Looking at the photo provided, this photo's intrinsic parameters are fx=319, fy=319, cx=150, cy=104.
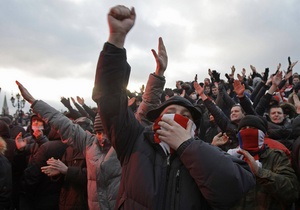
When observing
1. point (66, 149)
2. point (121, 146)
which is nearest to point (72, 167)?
point (66, 149)

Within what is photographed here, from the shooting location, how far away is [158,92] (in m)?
3.16

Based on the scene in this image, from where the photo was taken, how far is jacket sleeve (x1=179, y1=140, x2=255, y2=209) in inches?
73.2

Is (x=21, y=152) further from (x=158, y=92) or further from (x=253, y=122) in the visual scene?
(x=253, y=122)

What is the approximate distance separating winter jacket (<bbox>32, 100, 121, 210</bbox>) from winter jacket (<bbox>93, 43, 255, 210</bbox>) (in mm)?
1479

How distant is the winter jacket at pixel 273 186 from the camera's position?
331cm

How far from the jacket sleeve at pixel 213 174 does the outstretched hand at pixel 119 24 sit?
2.49ft

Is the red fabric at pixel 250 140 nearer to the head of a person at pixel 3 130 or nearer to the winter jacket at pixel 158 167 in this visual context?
the winter jacket at pixel 158 167

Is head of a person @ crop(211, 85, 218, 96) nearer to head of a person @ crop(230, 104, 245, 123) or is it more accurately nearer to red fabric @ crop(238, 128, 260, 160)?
head of a person @ crop(230, 104, 245, 123)

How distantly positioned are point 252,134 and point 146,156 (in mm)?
2075

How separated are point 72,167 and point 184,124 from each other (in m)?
2.71

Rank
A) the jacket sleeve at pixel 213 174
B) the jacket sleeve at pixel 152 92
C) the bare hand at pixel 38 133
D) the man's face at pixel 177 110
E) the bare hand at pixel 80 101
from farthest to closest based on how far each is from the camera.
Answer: the bare hand at pixel 80 101 → the bare hand at pixel 38 133 → the jacket sleeve at pixel 152 92 → the man's face at pixel 177 110 → the jacket sleeve at pixel 213 174

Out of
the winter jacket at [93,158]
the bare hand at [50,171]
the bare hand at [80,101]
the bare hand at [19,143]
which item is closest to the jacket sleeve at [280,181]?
the winter jacket at [93,158]

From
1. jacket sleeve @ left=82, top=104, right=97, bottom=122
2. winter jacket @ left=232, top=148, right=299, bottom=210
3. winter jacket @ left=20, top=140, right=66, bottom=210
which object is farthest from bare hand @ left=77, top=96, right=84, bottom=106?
winter jacket @ left=232, top=148, right=299, bottom=210

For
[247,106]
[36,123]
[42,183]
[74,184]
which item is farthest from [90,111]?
[247,106]
